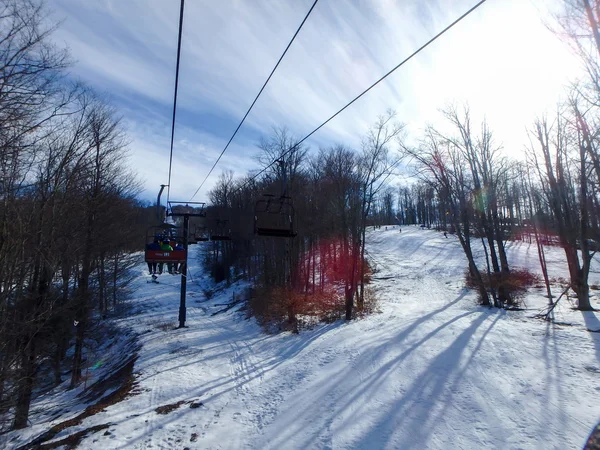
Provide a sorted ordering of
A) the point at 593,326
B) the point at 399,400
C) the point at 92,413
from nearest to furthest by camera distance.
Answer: the point at 399,400, the point at 92,413, the point at 593,326

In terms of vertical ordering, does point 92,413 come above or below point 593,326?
below

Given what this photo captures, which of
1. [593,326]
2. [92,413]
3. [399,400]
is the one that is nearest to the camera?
[399,400]

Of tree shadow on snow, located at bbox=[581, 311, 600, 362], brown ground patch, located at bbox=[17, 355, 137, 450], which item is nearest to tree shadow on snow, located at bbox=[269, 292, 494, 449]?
tree shadow on snow, located at bbox=[581, 311, 600, 362]

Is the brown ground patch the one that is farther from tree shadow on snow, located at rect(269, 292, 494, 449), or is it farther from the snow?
tree shadow on snow, located at rect(269, 292, 494, 449)

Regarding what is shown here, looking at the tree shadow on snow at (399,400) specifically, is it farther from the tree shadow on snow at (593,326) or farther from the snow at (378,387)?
the tree shadow on snow at (593,326)

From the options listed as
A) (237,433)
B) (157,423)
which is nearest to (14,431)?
(157,423)

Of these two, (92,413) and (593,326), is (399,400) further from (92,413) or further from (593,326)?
(593,326)

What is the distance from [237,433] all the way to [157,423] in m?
1.93

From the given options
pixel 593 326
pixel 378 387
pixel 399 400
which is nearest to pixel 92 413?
pixel 378 387

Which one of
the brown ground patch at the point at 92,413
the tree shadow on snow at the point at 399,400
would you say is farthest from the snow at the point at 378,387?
the brown ground patch at the point at 92,413

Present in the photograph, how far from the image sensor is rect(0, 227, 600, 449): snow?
5.94 metres

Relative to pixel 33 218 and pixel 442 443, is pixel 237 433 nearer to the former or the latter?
pixel 442 443

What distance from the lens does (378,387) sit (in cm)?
802

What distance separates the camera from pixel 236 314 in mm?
24844
